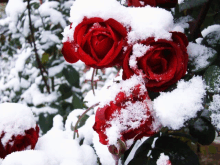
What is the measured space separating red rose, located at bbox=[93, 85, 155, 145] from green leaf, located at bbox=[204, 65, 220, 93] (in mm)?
122

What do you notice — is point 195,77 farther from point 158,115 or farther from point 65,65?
point 65,65

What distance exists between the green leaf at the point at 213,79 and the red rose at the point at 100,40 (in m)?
0.18

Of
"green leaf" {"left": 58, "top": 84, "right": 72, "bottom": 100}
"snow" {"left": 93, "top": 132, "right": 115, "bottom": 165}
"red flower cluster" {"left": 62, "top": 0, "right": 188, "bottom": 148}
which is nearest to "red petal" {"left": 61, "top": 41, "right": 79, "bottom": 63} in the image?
"red flower cluster" {"left": 62, "top": 0, "right": 188, "bottom": 148}

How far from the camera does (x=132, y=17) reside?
44cm

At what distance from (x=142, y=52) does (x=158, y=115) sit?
4.9 inches

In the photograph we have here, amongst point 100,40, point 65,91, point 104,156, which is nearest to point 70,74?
point 65,91

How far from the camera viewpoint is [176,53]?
387 millimetres

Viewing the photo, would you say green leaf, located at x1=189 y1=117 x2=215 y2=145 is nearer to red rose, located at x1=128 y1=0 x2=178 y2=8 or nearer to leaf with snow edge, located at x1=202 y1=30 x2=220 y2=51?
leaf with snow edge, located at x1=202 y1=30 x2=220 y2=51

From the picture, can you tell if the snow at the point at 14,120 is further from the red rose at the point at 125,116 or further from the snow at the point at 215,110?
the snow at the point at 215,110

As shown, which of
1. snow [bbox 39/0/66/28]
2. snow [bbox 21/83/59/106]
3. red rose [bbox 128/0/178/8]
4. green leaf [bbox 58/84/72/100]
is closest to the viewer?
red rose [bbox 128/0/178/8]

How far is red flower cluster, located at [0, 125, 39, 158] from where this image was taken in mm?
453

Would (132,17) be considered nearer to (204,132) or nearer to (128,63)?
(128,63)

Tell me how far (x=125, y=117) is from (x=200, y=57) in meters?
0.22

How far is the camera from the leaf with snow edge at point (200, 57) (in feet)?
1.40
